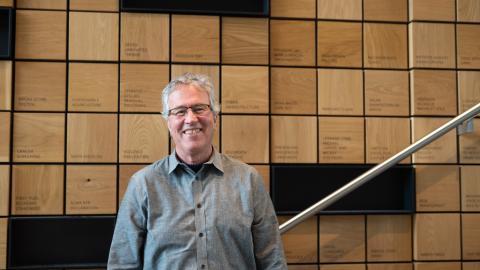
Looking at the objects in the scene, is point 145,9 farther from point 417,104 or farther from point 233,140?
point 417,104

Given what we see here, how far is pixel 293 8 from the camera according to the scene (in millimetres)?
2895

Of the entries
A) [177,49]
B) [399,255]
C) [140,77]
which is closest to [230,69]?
[177,49]

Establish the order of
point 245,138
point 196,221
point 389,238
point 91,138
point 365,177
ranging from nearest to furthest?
point 196,221 < point 365,177 < point 91,138 < point 245,138 < point 389,238

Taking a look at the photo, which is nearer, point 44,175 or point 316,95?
point 44,175

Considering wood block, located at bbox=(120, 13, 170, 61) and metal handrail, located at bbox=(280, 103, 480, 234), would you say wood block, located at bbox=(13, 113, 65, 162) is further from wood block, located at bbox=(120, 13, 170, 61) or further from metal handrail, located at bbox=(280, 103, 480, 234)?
metal handrail, located at bbox=(280, 103, 480, 234)

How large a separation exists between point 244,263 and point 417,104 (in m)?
1.84

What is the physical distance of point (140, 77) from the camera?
2730mm

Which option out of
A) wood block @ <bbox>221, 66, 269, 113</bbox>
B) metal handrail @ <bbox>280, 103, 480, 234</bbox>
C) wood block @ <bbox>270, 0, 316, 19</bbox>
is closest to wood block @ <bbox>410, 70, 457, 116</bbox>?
metal handrail @ <bbox>280, 103, 480, 234</bbox>

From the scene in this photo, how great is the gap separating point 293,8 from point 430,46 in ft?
3.09

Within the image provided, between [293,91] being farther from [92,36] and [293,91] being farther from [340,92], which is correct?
[92,36]

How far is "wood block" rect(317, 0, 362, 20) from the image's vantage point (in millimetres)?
2918

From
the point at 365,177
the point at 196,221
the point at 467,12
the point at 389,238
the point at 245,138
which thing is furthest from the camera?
the point at 467,12

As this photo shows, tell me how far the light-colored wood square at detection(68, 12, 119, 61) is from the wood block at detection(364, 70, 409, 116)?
1.62 metres

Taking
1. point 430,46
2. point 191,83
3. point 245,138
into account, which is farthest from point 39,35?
point 430,46
